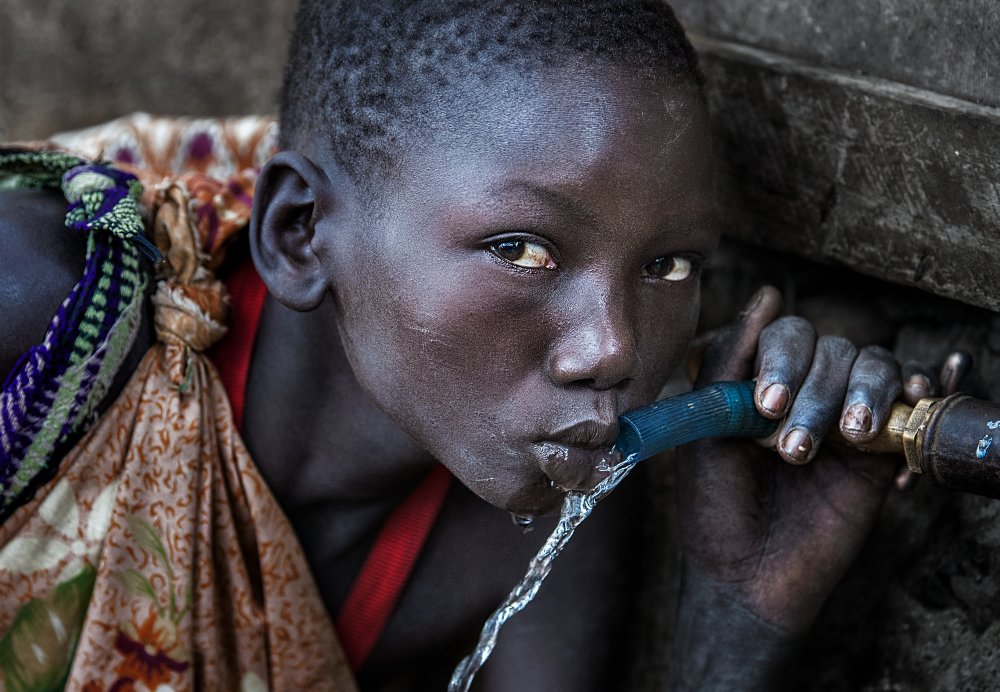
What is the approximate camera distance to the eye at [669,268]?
141 cm

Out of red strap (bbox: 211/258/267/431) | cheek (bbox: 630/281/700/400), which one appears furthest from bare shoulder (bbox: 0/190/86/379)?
cheek (bbox: 630/281/700/400)

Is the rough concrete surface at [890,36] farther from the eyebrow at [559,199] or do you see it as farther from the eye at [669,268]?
the eyebrow at [559,199]

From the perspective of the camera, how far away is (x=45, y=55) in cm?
290

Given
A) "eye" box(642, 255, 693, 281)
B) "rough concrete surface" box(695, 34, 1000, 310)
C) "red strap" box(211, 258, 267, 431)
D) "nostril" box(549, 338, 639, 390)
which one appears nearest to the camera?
"nostril" box(549, 338, 639, 390)

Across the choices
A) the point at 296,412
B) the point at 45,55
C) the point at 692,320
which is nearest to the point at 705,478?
the point at 692,320

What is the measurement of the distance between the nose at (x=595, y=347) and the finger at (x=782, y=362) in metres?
0.23

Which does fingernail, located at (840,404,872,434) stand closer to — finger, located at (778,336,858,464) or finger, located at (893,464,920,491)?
finger, located at (778,336,858,464)

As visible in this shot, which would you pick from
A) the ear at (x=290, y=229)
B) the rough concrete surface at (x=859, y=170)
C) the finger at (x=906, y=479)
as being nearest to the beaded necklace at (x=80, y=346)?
the ear at (x=290, y=229)

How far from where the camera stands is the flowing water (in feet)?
4.71

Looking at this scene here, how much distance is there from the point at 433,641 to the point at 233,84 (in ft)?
5.09

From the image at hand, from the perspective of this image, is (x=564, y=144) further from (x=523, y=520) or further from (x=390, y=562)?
Answer: (x=390, y=562)

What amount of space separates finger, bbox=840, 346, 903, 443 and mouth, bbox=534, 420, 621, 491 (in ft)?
0.97

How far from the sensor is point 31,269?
151 centimetres

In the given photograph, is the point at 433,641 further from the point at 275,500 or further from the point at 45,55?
the point at 45,55
